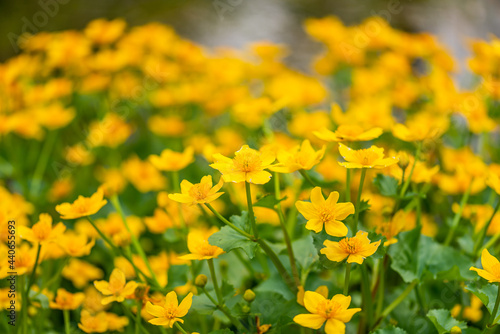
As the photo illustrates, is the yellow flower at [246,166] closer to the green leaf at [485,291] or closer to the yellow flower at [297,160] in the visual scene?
the yellow flower at [297,160]

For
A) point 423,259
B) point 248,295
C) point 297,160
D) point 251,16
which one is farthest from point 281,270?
point 251,16

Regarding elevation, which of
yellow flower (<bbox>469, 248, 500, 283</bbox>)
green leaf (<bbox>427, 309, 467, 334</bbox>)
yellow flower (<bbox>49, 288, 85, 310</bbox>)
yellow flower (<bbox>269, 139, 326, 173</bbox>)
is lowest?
yellow flower (<bbox>49, 288, 85, 310</bbox>)

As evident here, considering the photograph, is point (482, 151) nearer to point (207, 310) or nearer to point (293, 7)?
point (207, 310)

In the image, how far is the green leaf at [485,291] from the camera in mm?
815

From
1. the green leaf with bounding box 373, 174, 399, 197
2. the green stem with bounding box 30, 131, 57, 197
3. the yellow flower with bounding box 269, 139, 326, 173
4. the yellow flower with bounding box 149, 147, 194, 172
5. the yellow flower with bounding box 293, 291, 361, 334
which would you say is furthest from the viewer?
the green stem with bounding box 30, 131, 57, 197

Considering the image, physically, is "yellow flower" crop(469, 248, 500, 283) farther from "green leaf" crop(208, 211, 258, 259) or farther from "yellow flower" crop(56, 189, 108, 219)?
"yellow flower" crop(56, 189, 108, 219)

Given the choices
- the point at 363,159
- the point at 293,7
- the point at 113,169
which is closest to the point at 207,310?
the point at 363,159

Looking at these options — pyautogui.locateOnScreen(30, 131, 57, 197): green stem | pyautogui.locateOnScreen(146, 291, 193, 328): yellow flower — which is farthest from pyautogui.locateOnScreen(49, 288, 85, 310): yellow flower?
pyautogui.locateOnScreen(30, 131, 57, 197): green stem

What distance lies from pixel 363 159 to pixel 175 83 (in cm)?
158

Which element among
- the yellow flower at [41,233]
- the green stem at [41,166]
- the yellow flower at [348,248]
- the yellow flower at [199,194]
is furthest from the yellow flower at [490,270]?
the green stem at [41,166]

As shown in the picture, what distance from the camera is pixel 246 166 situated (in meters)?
0.83

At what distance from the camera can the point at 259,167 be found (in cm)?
83

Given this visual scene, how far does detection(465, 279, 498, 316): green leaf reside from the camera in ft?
2.67

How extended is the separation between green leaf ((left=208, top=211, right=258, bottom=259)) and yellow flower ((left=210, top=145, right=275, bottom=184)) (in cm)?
10
